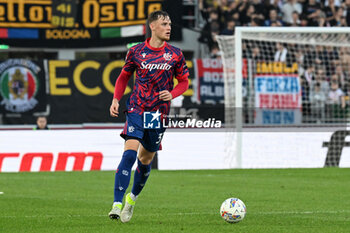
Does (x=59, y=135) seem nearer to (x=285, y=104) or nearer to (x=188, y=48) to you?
(x=285, y=104)

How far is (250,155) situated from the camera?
18.8m

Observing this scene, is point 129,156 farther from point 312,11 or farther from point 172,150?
point 312,11

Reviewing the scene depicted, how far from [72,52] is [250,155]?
9.12m

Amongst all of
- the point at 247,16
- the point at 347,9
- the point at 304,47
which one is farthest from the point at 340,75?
the point at 347,9

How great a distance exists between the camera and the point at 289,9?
2636 centimetres

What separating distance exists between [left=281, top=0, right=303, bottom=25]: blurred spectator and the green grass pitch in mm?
9480

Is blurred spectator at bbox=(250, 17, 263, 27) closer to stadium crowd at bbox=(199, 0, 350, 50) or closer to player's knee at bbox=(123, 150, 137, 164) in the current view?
stadium crowd at bbox=(199, 0, 350, 50)

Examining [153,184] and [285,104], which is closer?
[153,184]

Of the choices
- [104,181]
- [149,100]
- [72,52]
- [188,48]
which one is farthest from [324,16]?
[149,100]

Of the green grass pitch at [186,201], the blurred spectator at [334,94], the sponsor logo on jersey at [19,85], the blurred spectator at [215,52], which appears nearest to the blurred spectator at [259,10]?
the blurred spectator at [215,52]

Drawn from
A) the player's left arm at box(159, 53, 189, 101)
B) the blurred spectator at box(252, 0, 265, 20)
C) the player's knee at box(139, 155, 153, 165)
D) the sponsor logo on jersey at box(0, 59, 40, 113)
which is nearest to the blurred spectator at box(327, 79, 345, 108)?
the blurred spectator at box(252, 0, 265, 20)

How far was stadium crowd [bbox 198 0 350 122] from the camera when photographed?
22375 millimetres

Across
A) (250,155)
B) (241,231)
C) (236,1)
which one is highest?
(236,1)

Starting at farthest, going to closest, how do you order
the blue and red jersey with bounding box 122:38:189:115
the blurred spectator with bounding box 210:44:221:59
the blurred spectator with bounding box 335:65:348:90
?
the blurred spectator with bounding box 210:44:221:59 < the blurred spectator with bounding box 335:65:348:90 < the blue and red jersey with bounding box 122:38:189:115
